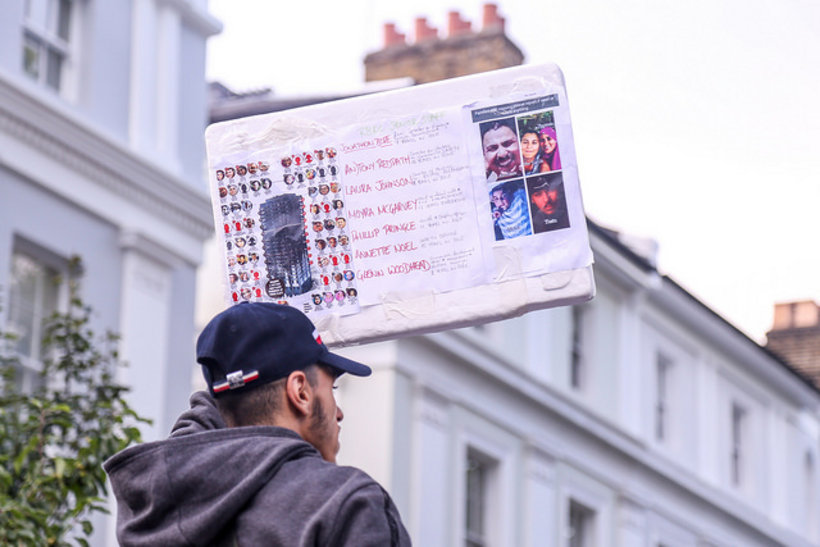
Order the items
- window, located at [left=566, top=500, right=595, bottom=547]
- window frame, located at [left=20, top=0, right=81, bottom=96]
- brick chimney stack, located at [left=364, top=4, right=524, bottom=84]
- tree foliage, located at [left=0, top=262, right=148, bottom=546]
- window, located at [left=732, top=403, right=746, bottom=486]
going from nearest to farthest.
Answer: tree foliage, located at [left=0, top=262, right=148, bottom=546] → window frame, located at [left=20, top=0, right=81, bottom=96] → window, located at [left=566, top=500, right=595, bottom=547] → brick chimney stack, located at [left=364, top=4, right=524, bottom=84] → window, located at [left=732, top=403, right=746, bottom=486]

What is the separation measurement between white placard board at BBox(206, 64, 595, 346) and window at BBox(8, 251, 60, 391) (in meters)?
10.8

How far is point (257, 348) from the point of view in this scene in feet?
11.9

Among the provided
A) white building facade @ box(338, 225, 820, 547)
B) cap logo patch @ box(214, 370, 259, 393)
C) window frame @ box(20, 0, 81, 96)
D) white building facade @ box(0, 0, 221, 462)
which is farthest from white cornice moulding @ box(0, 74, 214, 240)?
cap logo patch @ box(214, 370, 259, 393)

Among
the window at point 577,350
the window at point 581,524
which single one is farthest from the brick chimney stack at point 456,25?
the window at point 581,524

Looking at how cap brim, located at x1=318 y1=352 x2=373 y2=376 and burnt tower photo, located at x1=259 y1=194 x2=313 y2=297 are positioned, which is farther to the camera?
burnt tower photo, located at x1=259 y1=194 x2=313 y2=297

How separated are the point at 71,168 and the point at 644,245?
1381 cm

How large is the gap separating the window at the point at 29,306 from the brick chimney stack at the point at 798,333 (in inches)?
988

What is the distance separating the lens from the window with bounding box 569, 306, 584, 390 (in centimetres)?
2603

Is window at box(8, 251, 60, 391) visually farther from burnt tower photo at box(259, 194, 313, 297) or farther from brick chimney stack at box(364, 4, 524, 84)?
brick chimney stack at box(364, 4, 524, 84)

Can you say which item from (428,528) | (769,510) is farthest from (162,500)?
(769,510)

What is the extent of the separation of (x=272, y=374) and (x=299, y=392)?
7cm

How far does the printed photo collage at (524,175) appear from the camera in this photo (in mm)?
4215

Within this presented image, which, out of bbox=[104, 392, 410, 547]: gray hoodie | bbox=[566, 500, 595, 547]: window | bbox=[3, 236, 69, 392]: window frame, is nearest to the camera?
bbox=[104, 392, 410, 547]: gray hoodie

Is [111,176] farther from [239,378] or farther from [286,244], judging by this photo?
[239,378]
